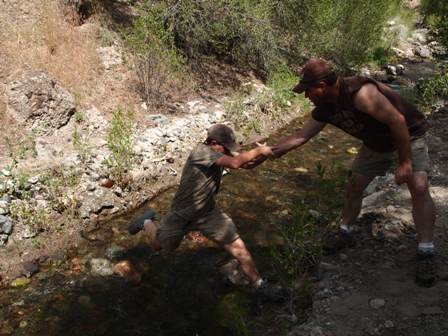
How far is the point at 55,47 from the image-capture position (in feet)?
29.3

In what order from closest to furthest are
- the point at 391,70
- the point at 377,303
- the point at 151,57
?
the point at 377,303, the point at 151,57, the point at 391,70

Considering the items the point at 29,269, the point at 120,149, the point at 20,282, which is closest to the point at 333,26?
the point at 120,149

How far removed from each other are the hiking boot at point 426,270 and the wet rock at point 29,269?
13.2ft

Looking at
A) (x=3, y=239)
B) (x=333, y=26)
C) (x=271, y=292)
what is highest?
(x=333, y=26)

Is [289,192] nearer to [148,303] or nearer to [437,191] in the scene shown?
[437,191]

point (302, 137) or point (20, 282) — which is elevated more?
point (302, 137)

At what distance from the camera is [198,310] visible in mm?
4598

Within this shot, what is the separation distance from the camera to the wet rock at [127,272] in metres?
5.17

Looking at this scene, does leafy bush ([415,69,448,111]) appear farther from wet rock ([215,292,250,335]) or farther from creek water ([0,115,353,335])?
wet rock ([215,292,250,335])

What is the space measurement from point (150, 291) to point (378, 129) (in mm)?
2846

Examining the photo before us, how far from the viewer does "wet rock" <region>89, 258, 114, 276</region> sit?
5273mm

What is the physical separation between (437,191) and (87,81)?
20.6 feet

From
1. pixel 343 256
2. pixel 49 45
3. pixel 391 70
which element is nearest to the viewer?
pixel 343 256

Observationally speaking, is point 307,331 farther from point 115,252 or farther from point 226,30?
point 226,30
